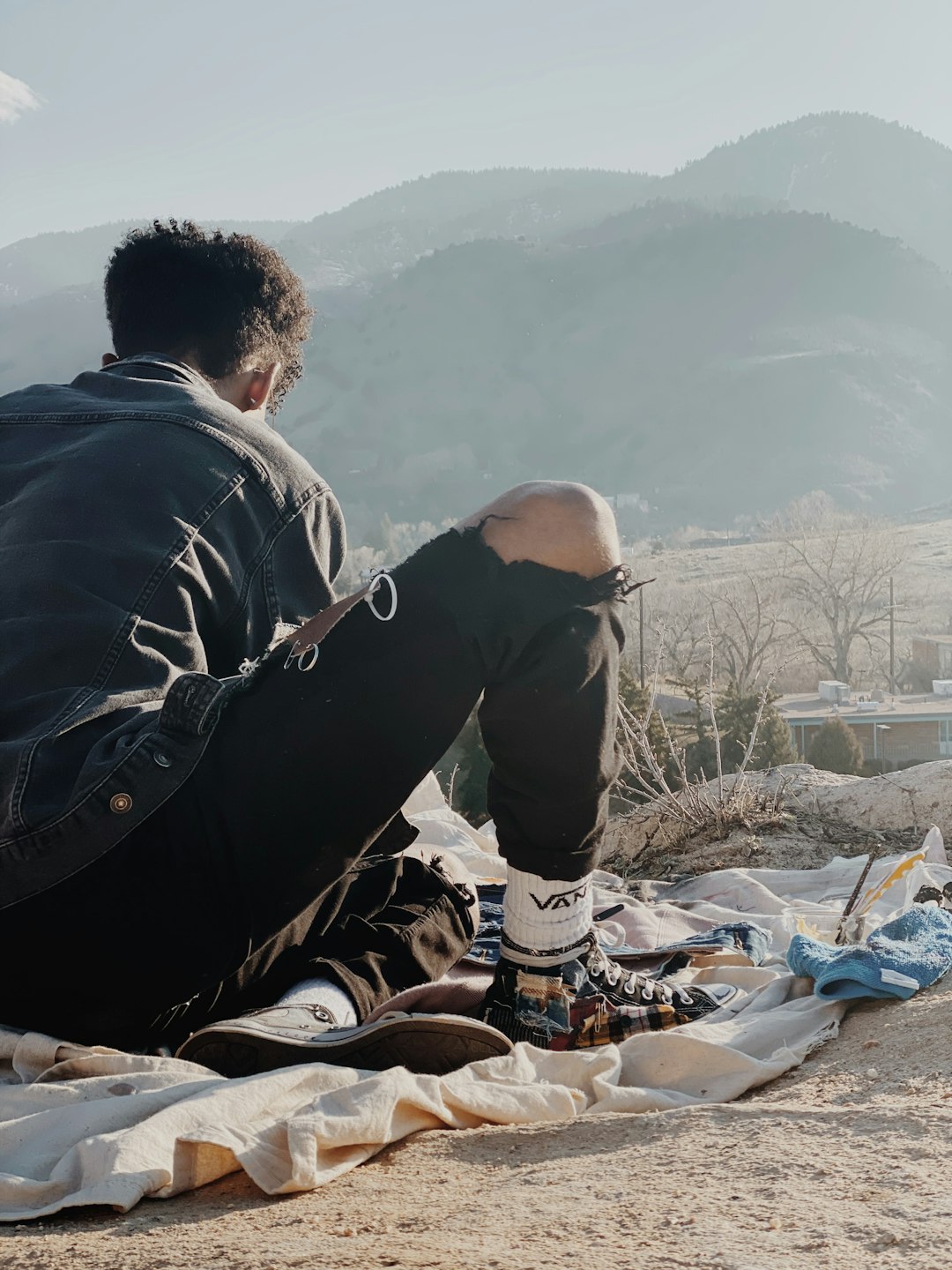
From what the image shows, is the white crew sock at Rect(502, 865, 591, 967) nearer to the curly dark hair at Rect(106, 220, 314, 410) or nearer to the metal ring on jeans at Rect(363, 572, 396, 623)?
the metal ring on jeans at Rect(363, 572, 396, 623)

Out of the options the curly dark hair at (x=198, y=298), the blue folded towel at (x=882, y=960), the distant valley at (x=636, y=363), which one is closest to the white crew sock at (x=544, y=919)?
the blue folded towel at (x=882, y=960)

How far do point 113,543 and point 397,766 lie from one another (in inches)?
21.2

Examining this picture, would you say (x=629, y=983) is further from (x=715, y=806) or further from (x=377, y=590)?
(x=715, y=806)

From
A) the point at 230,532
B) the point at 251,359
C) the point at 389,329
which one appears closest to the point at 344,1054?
the point at 230,532

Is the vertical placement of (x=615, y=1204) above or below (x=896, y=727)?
above

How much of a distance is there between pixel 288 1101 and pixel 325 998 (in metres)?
0.35

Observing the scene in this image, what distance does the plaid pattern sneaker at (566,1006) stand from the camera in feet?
6.64

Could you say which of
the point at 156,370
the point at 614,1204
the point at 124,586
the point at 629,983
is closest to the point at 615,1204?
the point at 614,1204

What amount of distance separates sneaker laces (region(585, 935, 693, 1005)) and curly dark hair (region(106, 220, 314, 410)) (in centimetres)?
Answer: 132

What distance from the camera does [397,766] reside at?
68.7 inches

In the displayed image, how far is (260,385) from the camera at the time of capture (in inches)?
96.5

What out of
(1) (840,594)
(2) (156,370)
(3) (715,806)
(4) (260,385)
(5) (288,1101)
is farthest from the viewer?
(1) (840,594)

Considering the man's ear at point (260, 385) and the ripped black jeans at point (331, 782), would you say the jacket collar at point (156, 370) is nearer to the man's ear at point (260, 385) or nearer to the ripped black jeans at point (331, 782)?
the man's ear at point (260, 385)

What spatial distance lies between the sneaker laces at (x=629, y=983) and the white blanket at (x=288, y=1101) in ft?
0.31
